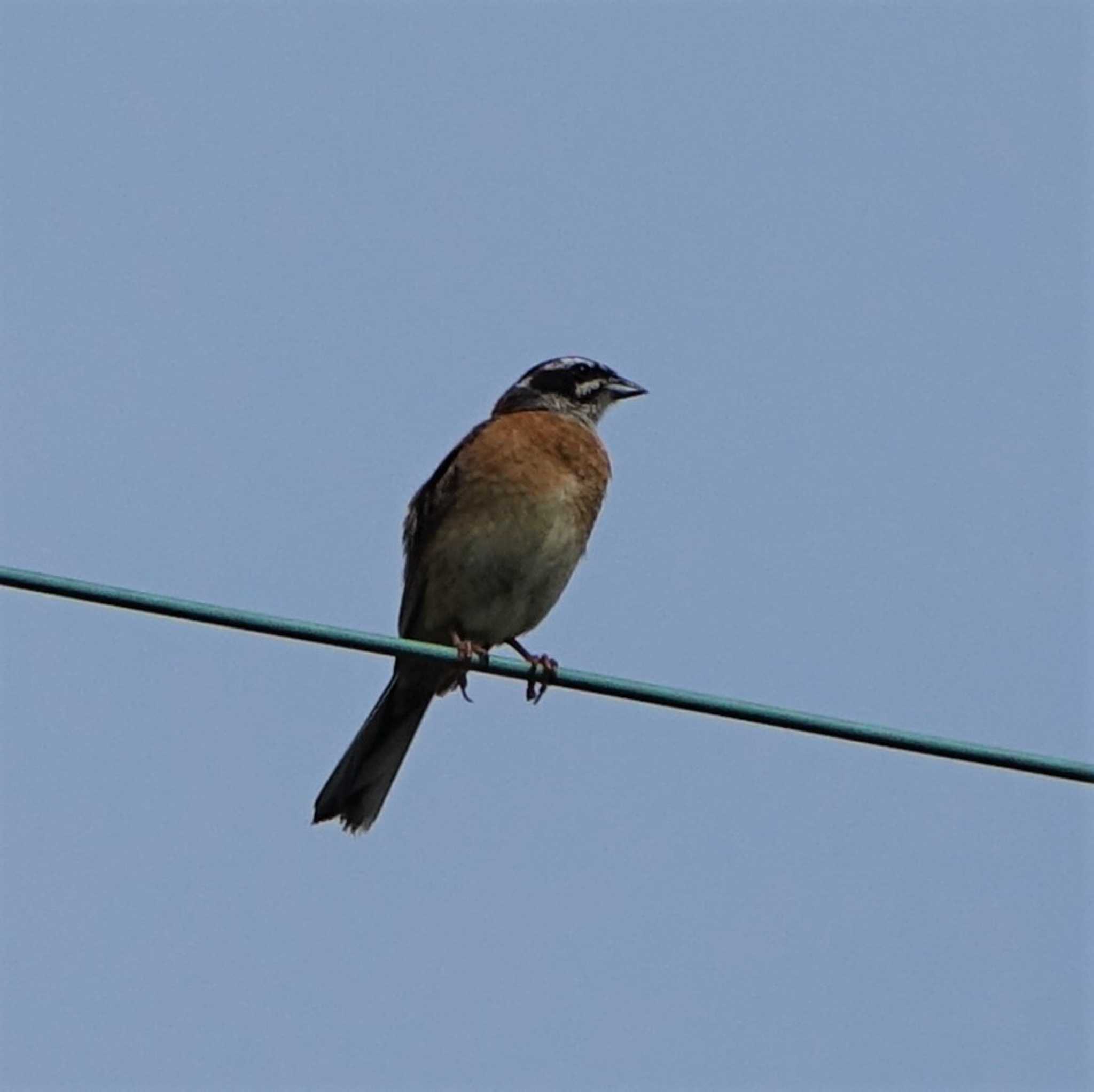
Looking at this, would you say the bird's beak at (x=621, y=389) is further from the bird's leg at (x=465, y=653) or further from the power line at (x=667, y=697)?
the power line at (x=667, y=697)

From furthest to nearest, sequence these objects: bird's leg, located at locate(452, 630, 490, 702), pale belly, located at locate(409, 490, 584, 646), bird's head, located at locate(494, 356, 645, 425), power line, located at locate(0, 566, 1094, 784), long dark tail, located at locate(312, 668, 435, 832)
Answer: bird's head, located at locate(494, 356, 645, 425)
long dark tail, located at locate(312, 668, 435, 832)
pale belly, located at locate(409, 490, 584, 646)
bird's leg, located at locate(452, 630, 490, 702)
power line, located at locate(0, 566, 1094, 784)

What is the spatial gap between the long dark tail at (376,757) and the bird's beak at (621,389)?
5.75 feet

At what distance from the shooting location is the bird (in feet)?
32.2

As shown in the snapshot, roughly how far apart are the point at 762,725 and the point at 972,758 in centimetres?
54

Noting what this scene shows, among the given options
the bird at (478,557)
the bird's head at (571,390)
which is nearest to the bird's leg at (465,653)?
the bird at (478,557)

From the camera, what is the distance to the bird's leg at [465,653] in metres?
7.82

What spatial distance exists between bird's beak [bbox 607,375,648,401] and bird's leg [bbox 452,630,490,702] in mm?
1633

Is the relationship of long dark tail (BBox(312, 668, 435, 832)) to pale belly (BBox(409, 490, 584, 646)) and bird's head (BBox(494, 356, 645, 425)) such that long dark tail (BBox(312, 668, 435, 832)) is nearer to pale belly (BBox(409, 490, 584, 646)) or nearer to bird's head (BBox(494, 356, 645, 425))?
pale belly (BBox(409, 490, 584, 646))

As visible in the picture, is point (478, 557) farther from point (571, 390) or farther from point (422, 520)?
point (571, 390)

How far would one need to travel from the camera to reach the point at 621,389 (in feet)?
36.1

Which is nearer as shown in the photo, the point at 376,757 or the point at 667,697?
the point at 667,697

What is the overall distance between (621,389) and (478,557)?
1569 millimetres

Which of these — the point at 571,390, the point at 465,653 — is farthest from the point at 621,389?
the point at 465,653

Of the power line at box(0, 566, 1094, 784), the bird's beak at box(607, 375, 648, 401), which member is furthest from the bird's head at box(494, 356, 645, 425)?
the power line at box(0, 566, 1094, 784)
